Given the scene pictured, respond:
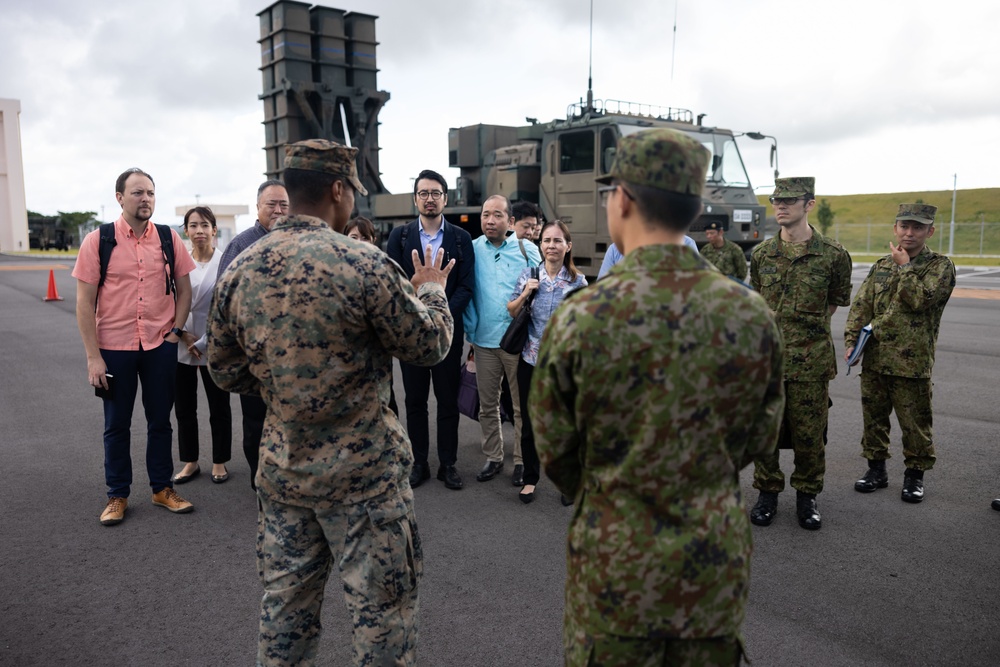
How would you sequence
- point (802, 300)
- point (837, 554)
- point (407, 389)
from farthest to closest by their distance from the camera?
point (407, 389) < point (802, 300) < point (837, 554)

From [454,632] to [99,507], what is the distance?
2530mm

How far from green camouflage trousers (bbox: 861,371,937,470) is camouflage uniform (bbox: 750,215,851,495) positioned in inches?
26.2

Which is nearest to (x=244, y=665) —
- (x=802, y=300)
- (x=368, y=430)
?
(x=368, y=430)

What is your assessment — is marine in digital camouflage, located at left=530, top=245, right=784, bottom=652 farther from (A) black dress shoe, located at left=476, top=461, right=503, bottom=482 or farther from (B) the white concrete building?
(B) the white concrete building

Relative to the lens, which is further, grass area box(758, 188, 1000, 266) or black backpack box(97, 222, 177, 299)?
grass area box(758, 188, 1000, 266)

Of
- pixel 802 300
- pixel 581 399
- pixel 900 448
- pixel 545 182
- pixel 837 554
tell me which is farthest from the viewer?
pixel 545 182

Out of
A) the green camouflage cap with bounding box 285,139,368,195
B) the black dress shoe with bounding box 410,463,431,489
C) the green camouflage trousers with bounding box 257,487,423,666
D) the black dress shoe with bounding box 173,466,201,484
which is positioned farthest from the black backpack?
the green camouflage trousers with bounding box 257,487,423,666

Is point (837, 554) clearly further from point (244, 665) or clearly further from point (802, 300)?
point (244, 665)

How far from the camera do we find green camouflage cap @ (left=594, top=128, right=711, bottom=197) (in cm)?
161

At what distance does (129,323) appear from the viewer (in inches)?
160

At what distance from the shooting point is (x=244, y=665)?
277 centimetres

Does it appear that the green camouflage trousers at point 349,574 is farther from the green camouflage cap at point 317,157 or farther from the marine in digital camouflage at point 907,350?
the marine in digital camouflage at point 907,350

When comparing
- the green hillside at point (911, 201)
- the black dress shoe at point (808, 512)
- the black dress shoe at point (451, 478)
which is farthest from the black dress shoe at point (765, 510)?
the green hillside at point (911, 201)

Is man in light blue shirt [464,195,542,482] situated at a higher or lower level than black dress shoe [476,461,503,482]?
higher
